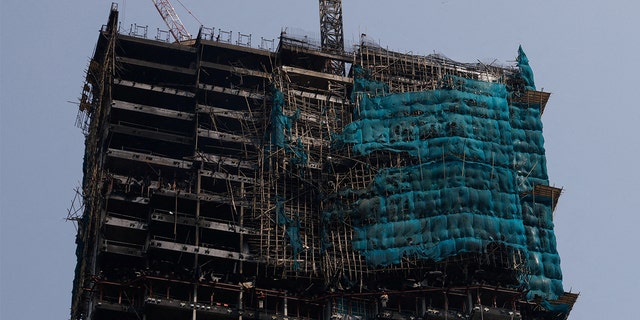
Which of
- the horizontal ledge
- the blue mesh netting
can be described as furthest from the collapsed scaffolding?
the horizontal ledge

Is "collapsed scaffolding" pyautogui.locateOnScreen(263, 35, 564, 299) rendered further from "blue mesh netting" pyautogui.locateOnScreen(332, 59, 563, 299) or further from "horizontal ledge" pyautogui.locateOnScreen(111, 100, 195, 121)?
"horizontal ledge" pyautogui.locateOnScreen(111, 100, 195, 121)

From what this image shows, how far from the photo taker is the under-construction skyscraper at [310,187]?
419ft

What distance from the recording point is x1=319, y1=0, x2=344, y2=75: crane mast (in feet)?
511

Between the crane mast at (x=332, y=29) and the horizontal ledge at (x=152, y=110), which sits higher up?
the crane mast at (x=332, y=29)

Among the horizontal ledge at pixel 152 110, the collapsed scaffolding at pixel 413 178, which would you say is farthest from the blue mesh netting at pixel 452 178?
the horizontal ledge at pixel 152 110

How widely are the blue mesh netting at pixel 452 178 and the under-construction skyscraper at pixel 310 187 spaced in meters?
0.19

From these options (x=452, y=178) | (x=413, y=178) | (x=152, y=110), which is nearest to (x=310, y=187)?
(x=413, y=178)

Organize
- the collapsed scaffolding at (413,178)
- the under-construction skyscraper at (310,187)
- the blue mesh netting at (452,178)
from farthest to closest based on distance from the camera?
the blue mesh netting at (452,178), the collapsed scaffolding at (413,178), the under-construction skyscraper at (310,187)

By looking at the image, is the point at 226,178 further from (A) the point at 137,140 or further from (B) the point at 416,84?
(B) the point at 416,84

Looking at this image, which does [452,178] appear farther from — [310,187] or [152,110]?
[152,110]

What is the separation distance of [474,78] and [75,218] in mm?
46818

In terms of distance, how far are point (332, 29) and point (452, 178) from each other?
113ft

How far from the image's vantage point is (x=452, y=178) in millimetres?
134125

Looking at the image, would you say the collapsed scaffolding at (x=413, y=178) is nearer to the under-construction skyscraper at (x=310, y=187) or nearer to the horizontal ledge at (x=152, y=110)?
the under-construction skyscraper at (x=310, y=187)
